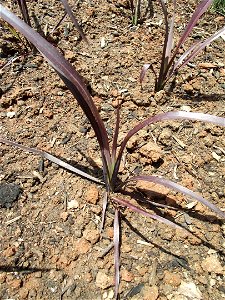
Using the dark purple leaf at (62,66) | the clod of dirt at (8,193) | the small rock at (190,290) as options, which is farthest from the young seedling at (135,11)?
the small rock at (190,290)

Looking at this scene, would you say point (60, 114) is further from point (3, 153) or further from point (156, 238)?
point (156, 238)

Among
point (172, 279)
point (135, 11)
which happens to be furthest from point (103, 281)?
point (135, 11)

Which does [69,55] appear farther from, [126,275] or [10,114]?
[126,275]

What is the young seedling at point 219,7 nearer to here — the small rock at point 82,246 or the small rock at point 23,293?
the small rock at point 82,246

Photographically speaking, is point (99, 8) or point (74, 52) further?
point (99, 8)

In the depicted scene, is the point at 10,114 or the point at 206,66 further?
the point at 206,66

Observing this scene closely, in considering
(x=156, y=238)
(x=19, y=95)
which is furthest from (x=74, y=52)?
(x=156, y=238)

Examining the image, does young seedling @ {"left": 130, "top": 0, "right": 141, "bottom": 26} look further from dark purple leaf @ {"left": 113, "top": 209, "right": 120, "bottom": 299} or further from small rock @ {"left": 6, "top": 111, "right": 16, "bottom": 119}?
dark purple leaf @ {"left": 113, "top": 209, "right": 120, "bottom": 299}
